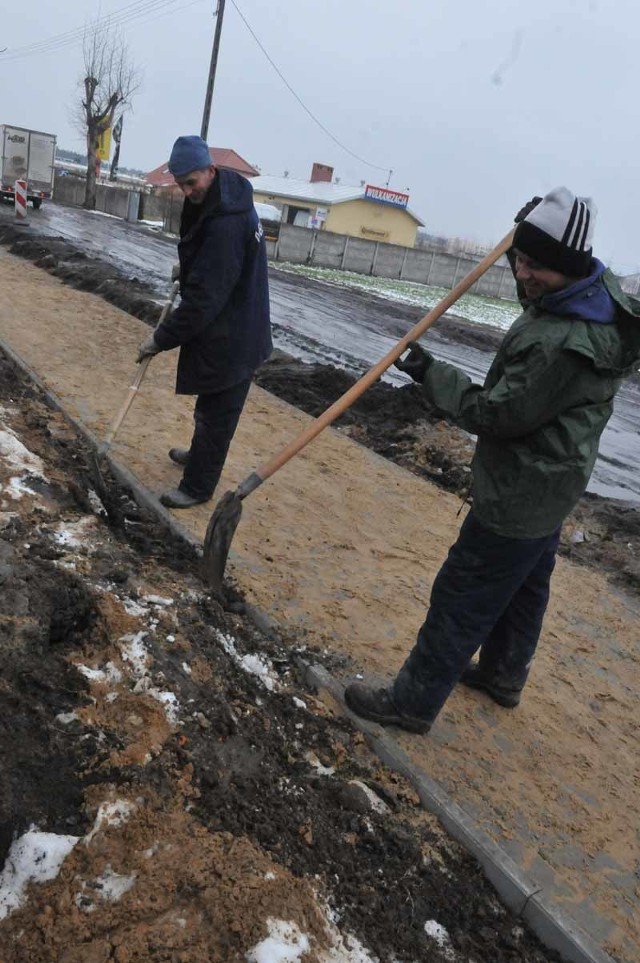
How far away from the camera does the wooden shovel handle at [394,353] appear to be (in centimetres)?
321

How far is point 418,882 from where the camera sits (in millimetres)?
2535

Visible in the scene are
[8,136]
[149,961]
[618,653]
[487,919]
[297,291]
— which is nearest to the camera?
[149,961]

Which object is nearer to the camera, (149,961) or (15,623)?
(149,961)

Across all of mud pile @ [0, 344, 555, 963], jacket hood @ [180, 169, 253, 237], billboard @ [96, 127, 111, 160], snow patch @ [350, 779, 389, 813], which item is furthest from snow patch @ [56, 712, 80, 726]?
billboard @ [96, 127, 111, 160]

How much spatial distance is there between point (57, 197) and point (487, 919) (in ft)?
172

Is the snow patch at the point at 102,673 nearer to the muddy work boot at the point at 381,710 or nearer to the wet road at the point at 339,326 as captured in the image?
the muddy work boot at the point at 381,710

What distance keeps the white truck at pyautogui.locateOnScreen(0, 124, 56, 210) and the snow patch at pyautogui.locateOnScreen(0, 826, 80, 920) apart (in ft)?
110

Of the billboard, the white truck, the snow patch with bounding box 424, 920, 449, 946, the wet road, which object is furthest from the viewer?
the billboard

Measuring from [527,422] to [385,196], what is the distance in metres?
53.8

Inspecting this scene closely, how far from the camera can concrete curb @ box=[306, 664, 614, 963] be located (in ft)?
8.07

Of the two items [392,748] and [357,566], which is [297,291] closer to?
[357,566]

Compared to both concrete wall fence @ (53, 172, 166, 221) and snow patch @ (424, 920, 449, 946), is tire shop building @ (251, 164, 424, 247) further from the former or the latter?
snow patch @ (424, 920, 449, 946)

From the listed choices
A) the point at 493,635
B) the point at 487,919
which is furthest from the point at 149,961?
the point at 493,635

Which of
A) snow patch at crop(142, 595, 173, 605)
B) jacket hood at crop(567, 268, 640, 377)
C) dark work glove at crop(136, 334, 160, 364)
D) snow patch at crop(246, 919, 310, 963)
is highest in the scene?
jacket hood at crop(567, 268, 640, 377)
